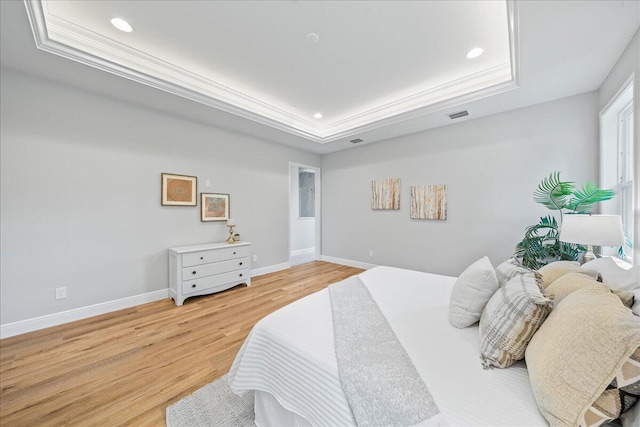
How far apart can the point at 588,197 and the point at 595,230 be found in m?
0.61

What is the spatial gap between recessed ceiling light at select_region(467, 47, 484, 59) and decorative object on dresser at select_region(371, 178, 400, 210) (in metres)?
2.07

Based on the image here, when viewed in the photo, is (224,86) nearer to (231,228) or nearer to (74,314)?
(231,228)

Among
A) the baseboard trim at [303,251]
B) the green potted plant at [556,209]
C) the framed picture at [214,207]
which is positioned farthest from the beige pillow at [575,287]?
the baseboard trim at [303,251]

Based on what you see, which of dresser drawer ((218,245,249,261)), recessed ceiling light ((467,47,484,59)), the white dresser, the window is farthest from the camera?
dresser drawer ((218,245,249,261))

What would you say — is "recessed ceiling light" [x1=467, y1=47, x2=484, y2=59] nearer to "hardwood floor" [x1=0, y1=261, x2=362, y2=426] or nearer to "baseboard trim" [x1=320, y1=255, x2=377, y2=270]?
"baseboard trim" [x1=320, y1=255, x2=377, y2=270]

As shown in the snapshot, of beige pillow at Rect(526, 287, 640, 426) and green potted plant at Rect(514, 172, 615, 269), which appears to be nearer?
beige pillow at Rect(526, 287, 640, 426)

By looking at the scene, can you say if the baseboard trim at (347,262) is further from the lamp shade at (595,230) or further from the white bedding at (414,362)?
the white bedding at (414,362)

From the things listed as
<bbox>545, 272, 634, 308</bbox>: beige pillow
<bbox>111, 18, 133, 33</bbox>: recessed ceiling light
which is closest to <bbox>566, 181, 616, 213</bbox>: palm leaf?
<bbox>545, 272, 634, 308</bbox>: beige pillow

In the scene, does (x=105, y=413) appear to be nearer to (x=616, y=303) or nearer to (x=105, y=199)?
(x=105, y=199)

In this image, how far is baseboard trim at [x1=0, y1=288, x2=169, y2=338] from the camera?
2.34 m

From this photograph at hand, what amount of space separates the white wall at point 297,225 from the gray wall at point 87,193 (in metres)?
2.89

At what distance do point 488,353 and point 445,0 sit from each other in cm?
244

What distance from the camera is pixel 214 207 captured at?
3805 mm

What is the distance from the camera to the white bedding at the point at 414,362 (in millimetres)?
819
